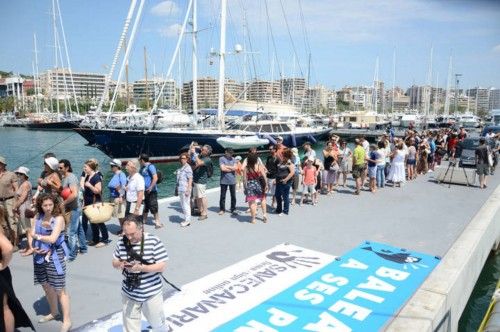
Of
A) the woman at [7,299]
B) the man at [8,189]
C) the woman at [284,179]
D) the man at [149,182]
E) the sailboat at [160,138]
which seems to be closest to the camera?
the woman at [7,299]

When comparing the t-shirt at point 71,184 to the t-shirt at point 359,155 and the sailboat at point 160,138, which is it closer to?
the t-shirt at point 359,155

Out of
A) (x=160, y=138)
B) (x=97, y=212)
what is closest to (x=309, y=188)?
(x=97, y=212)

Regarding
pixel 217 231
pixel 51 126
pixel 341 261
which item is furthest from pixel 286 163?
pixel 51 126

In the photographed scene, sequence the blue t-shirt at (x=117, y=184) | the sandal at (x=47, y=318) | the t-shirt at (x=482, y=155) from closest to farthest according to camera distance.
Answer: the sandal at (x=47, y=318) < the blue t-shirt at (x=117, y=184) < the t-shirt at (x=482, y=155)

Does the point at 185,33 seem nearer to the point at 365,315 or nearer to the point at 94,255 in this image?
the point at 94,255

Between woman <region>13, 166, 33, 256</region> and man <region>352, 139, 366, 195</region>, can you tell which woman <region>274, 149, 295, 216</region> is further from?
woman <region>13, 166, 33, 256</region>

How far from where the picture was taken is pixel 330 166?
1072 cm

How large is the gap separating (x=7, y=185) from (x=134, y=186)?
191 centimetres

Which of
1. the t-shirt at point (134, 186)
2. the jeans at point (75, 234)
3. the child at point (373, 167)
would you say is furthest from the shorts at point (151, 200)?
the child at point (373, 167)

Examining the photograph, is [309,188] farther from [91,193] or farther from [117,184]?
[91,193]

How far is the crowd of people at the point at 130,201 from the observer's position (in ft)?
11.2

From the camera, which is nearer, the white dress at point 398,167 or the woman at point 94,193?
the woman at point 94,193

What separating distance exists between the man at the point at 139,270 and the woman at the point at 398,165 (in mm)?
10069

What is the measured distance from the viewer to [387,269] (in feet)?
18.8
